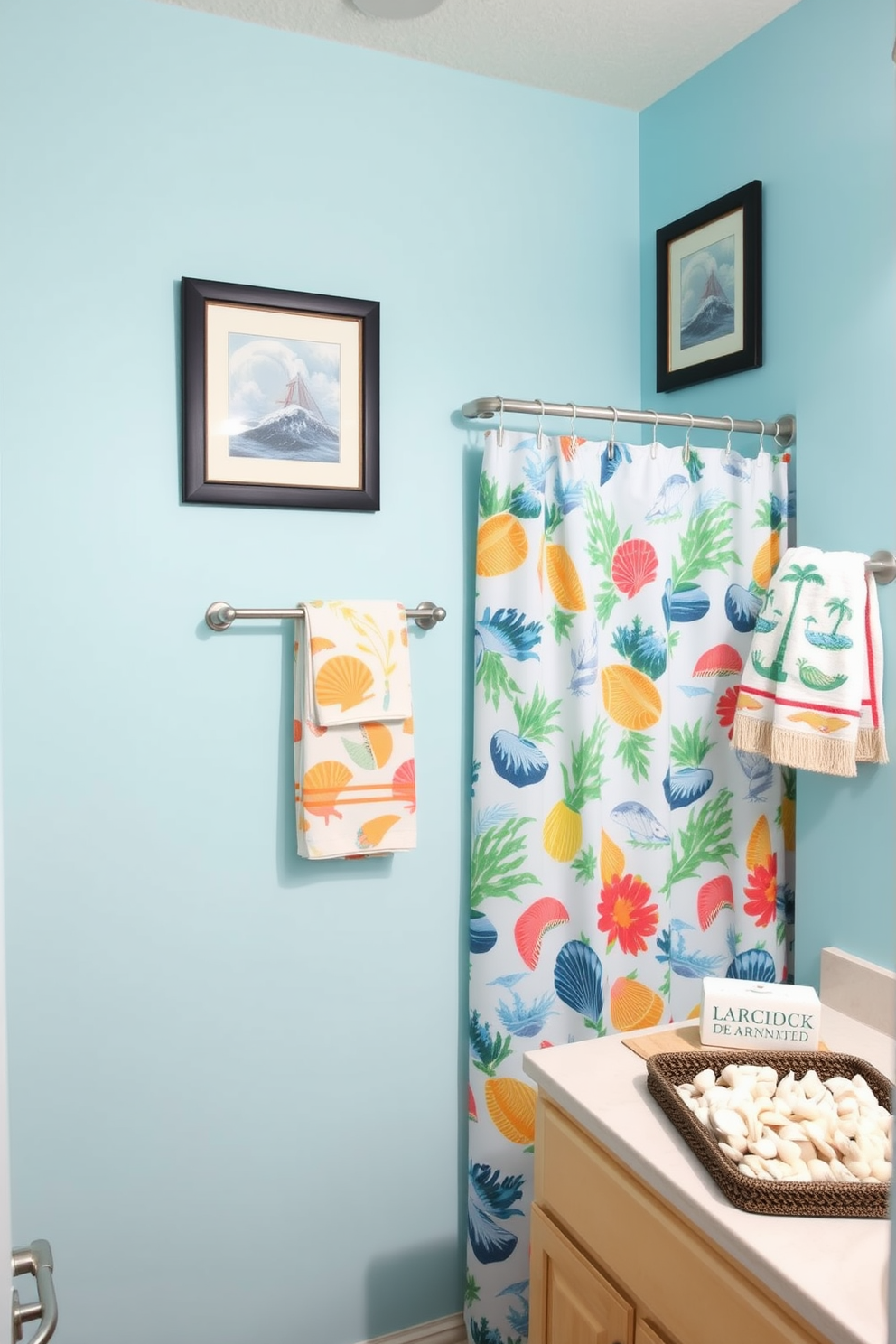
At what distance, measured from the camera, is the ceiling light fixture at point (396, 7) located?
1.70m

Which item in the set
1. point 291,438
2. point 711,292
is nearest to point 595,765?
point 291,438

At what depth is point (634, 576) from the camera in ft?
6.18

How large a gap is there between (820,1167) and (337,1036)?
3.19ft

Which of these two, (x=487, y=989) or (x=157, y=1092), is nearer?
(x=157, y=1092)

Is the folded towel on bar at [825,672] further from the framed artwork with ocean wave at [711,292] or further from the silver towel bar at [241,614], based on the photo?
the silver towel bar at [241,614]

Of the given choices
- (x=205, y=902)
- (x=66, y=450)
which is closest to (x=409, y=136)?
(x=66, y=450)

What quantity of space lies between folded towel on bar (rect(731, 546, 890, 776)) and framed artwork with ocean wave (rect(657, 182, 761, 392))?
0.48 m

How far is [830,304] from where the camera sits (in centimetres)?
173

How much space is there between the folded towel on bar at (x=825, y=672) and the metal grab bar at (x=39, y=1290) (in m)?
1.24

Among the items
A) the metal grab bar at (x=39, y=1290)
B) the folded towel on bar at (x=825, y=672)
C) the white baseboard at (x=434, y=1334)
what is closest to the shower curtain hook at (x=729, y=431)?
the folded towel on bar at (x=825, y=672)

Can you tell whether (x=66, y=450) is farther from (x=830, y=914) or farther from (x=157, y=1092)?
(x=830, y=914)

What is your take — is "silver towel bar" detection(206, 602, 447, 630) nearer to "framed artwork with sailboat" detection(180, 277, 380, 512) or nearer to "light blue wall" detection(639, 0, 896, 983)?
"framed artwork with sailboat" detection(180, 277, 380, 512)

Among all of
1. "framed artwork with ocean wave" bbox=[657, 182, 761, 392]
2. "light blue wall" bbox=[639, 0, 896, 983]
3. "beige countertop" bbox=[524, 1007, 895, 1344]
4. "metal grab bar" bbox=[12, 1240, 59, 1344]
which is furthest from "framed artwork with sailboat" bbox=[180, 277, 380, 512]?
"metal grab bar" bbox=[12, 1240, 59, 1344]

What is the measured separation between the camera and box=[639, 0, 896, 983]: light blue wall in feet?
5.36
